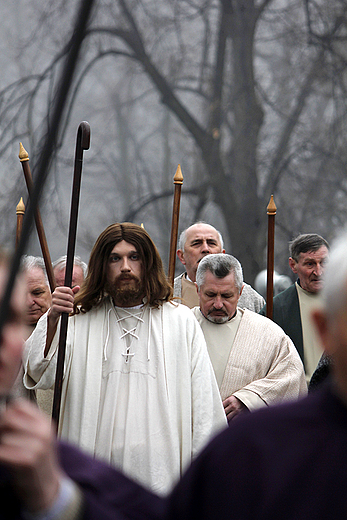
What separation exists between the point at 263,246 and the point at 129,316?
18.2ft

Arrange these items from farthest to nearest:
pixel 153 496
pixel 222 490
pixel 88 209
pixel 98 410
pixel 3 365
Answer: pixel 88 209 < pixel 98 410 < pixel 153 496 < pixel 222 490 < pixel 3 365

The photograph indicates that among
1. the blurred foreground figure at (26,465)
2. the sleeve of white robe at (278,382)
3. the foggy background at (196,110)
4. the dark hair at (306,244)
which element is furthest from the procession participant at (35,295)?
the foggy background at (196,110)

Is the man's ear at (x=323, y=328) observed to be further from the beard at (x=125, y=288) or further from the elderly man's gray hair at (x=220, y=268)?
the elderly man's gray hair at (x=220, y=268)

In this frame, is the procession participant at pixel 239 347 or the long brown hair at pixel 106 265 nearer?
the long brown hair at pixel 106 265

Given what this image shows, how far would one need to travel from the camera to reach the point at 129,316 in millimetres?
3402

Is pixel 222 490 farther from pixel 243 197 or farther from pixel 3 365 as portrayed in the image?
pixel 243 197

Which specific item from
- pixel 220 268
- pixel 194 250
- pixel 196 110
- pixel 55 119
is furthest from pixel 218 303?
pixel 196 110

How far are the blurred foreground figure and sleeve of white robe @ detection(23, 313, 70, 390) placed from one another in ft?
6.72

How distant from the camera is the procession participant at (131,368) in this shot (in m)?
3.13

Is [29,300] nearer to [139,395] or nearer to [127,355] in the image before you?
[127,355]

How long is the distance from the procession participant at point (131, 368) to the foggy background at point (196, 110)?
4.92m

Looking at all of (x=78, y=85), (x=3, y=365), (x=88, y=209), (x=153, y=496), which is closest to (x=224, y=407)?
(x=153, y=496)

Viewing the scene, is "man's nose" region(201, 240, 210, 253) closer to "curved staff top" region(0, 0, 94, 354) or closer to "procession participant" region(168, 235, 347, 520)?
"procession participant" region(168, 235, 347, 520)

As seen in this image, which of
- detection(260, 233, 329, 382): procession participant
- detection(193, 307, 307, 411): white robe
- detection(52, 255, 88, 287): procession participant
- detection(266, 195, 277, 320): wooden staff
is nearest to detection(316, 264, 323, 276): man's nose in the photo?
detection(260, 233, 329, 382): procession participant
